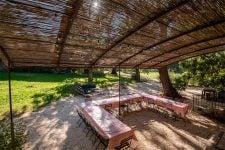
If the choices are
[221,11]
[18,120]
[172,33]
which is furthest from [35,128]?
[221,11]

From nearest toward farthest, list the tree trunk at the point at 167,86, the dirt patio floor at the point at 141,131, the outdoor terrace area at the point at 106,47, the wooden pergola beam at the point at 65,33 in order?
the wooden pergola beam at the point at 65,33
the outdoor terrace area at the point at 106,47
the dirt patio floor at the point at 141,131
the tree trunk at the point at 167,86

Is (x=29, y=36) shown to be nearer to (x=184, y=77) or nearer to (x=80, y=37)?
(x=80, y=37)

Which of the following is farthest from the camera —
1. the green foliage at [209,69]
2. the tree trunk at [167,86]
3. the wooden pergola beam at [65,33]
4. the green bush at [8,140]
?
the tree trunk at [167,86]

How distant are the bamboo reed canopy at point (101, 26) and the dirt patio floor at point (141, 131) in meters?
3.47

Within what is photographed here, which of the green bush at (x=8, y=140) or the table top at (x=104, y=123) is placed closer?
the green bush at (x=8, y=140)

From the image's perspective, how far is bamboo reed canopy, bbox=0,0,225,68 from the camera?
12.5 ft

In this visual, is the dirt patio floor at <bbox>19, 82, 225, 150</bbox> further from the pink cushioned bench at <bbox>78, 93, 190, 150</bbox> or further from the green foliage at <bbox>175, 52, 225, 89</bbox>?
the green foliage at <bbox>175, 52, 225, 89</bbox>

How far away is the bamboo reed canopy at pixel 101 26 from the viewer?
12.5 ft

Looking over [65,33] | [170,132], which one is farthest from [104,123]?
[65,33]

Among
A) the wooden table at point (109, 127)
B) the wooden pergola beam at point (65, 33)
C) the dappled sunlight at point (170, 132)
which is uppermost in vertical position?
the wooden pergola beam at point (65, 33)

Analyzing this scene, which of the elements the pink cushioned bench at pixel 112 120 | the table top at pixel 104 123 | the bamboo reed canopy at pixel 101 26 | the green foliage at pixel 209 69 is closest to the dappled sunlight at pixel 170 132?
the pink cushioned bench at pixel 112 120

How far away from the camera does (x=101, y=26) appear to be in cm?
484

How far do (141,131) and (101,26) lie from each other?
562 cm

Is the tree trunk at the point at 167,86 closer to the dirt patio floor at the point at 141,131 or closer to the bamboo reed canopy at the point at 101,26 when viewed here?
the dirt patio floor at the point at 141,131
